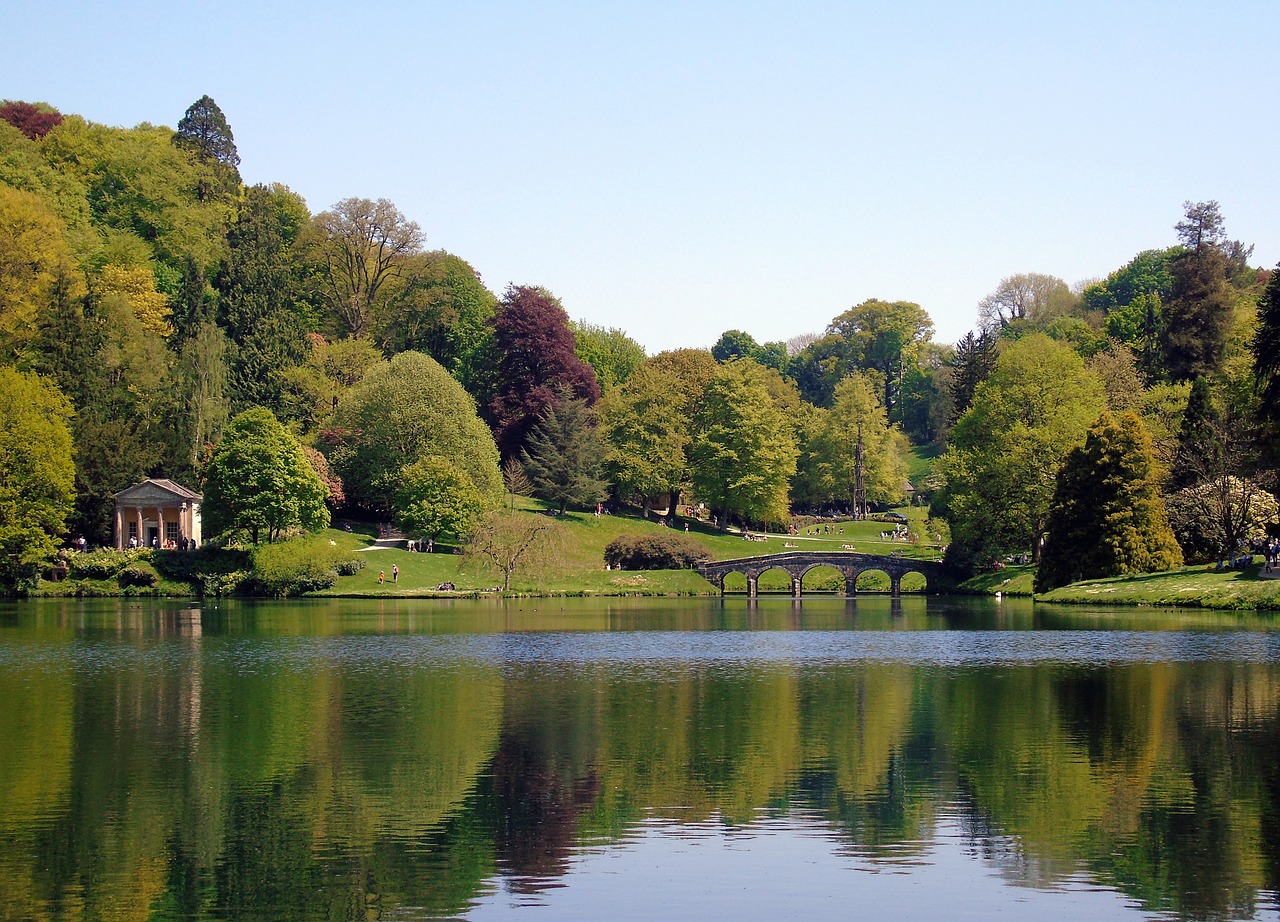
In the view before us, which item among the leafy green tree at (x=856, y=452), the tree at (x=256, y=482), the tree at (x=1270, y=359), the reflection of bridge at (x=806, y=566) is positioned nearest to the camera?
the tree at (x=1270, y=359)

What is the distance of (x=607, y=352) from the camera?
430 ft

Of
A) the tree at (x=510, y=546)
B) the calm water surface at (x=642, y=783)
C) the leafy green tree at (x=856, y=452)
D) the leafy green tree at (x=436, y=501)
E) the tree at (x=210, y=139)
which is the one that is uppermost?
the tree at (x=210, y=139)

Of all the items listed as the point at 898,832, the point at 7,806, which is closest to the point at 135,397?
the point at 7,806

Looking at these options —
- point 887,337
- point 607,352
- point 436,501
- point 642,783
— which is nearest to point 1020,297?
point 887,337

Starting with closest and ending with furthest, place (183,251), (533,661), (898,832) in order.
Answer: (898,832) < (533,661) < (183,251)

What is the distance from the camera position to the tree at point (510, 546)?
3081 inches

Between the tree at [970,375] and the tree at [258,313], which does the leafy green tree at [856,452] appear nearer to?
the tree at [970,375]

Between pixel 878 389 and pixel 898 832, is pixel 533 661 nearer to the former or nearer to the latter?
pixel 898 832

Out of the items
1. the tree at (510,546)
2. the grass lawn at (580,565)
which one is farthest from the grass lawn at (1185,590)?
the tree at (510,546)

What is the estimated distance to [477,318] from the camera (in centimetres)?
11925

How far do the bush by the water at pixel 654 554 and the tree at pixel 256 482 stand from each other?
1987 centimetres

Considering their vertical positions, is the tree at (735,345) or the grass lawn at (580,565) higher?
the tree at (735,345)

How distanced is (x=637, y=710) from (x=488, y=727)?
381 cm

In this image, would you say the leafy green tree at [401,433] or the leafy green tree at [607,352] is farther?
the leafy green tree at [607,352]
